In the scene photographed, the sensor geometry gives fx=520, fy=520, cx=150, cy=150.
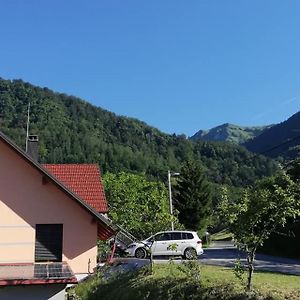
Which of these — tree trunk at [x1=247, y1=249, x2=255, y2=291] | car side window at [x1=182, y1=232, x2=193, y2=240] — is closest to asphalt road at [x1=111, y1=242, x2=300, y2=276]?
car side window at [x1=182, y1=232, x2=193, y2=240]

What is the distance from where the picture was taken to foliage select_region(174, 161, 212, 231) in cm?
5722

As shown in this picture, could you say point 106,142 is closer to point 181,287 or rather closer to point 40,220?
point 40,220

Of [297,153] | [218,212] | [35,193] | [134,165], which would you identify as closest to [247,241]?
[218,212]

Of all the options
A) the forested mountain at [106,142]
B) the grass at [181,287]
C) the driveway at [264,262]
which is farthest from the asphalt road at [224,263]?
the forested mountain at [106,142]

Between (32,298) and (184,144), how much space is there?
440ft

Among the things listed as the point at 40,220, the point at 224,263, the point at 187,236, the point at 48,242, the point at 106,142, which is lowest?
the point at 224,263

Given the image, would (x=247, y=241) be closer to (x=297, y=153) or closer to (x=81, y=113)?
(x=297, y=153)

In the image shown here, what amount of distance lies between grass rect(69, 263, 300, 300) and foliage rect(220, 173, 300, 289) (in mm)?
789

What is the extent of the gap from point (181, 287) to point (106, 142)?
444 ft

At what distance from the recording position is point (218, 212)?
12766 millimetres

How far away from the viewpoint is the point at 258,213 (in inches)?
464

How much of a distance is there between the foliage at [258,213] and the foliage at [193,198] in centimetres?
4402

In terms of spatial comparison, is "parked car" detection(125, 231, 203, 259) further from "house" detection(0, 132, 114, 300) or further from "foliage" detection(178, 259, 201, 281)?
"foliage" detection(178, 259, 201, 281)

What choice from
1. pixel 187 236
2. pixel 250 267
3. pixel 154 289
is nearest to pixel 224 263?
pixel 187 236
